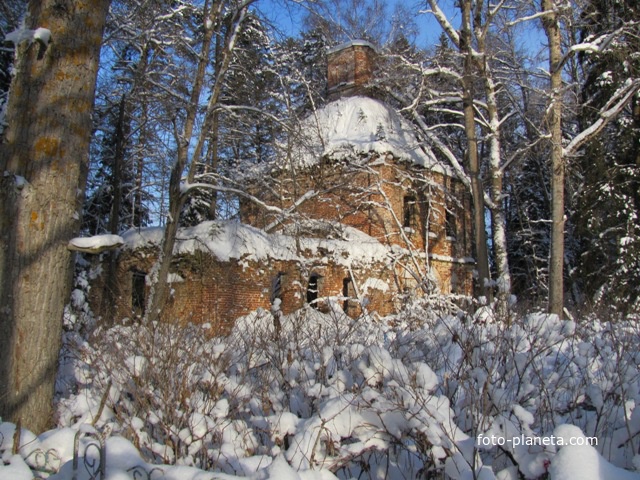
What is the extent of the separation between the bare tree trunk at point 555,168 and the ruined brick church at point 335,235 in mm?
3277

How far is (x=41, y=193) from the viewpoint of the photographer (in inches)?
158

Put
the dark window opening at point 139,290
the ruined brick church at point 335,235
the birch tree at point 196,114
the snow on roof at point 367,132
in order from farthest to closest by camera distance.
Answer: the snow on roof at point 367,132 < the dark window opening at point 139,290 < the ruined brick church at point 335,235 < the birch tree at point 196,114

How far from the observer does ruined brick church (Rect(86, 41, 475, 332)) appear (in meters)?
15.1

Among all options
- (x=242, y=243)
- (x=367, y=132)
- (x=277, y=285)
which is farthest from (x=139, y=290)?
(x=367, y=132)

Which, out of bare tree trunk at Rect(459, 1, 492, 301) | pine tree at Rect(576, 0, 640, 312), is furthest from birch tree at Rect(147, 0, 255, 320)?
pine tree at Rect(576, 0, 640, 312)

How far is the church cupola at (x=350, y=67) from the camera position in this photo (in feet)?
78.9

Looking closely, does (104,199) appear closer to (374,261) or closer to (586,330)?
(374,261)

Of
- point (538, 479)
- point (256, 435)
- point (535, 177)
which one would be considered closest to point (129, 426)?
point (256, 435)

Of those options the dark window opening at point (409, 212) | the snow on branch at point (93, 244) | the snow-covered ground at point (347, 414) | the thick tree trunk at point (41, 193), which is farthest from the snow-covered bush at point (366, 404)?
the dark window opening at point (409, 212)

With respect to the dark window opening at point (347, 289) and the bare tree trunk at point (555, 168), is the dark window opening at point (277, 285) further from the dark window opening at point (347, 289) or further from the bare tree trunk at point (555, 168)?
the bare tree trunk at point (555, 168)

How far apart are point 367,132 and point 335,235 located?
517 cm

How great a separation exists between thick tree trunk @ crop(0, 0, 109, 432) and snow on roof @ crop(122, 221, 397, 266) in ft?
34.8

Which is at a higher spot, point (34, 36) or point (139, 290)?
point (34, 36)

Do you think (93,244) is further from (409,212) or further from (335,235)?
(409,212)
